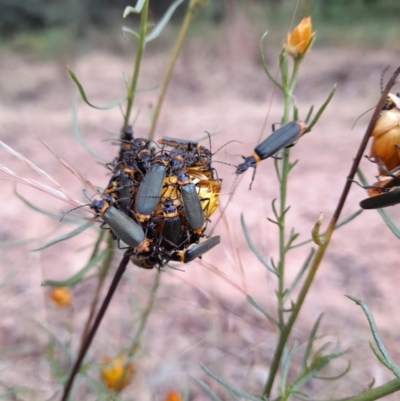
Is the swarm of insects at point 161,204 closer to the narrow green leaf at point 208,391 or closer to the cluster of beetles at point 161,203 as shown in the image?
the cluster of beetles at point 161,203

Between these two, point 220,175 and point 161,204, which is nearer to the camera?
point 161,204

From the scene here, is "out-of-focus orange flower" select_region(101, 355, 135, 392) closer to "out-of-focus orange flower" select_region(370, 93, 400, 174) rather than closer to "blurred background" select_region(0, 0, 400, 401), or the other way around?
"blurred background" select_region(0, 0, 400, 401)

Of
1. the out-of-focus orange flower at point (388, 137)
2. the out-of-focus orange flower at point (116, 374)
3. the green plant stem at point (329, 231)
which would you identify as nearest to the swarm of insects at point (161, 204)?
the green plant stem at point (329, 231)

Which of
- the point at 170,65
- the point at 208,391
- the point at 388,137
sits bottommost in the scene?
the point at 208,391

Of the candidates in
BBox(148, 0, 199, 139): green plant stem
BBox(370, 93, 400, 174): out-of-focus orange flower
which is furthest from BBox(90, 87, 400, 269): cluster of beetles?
BBox(148, 0, 199, 139): green plant stem

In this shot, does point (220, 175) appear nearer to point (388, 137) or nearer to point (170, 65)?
point (170, 65)

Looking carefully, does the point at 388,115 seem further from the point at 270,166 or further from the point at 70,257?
the point at 270,166

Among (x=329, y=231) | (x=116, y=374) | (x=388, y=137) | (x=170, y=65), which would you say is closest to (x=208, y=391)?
(x=116, y=374)
